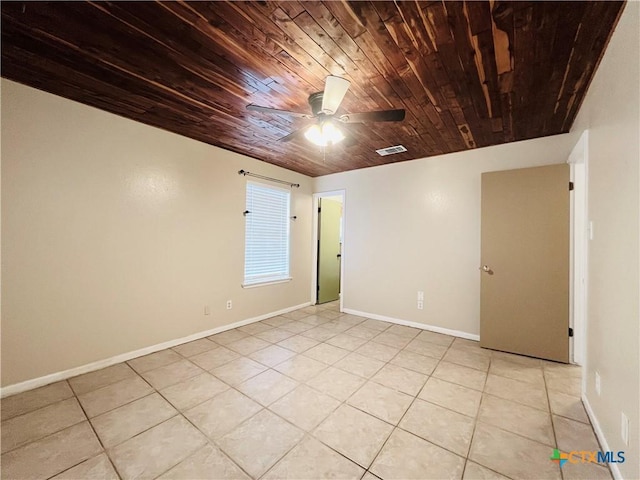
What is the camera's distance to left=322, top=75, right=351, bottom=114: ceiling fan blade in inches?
61.1

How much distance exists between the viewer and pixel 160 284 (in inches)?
113

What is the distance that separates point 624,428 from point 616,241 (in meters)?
0.92

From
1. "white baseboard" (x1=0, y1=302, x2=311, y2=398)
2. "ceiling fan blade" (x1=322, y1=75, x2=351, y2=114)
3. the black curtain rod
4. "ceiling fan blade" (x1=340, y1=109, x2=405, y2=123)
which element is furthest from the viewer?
the black curtain rod

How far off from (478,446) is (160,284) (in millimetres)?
3155

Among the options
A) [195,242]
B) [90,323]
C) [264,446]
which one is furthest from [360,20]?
[90,323]

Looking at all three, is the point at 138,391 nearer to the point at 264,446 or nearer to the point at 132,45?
the point at 264,446

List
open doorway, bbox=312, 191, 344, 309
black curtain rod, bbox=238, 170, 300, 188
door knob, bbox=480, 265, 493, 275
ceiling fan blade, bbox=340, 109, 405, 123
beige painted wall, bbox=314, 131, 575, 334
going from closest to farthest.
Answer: ceiling fan blade, bbox=340, 109, 405, 123, door knob, bbox=480, 265, 493, 275, beige painted wall, bbox=314, 131, 575, 334, black curtain rod, bbox=238, 170, 300, 188, open doorway, bbox=312, 191, 344, 309

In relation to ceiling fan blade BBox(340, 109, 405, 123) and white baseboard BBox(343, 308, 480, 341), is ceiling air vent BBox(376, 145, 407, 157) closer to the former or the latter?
ceiling fan blade BBox(340, 109, 405, 123)

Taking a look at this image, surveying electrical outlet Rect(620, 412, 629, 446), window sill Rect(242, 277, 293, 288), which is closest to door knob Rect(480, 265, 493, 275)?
electrical outlet Rect(620, 412, 629, 446)

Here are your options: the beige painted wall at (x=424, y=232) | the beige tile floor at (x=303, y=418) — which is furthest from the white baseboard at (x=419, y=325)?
the beige tile floor at (x=303, y=418)

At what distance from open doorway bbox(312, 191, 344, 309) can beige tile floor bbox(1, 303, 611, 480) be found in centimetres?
221

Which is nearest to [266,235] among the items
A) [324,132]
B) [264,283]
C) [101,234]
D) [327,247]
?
[264,283]

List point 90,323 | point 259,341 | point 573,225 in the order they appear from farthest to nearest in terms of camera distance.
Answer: point 259,341
point 573,225
point 90,323

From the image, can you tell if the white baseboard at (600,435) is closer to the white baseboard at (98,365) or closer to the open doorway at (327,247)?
the open doorway at (327,247)
